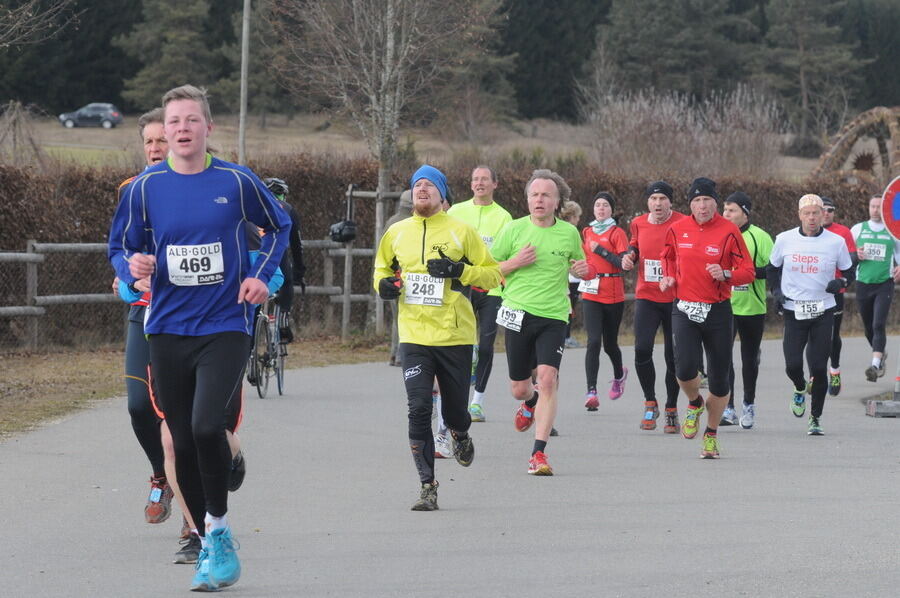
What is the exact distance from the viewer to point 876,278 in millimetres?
18047

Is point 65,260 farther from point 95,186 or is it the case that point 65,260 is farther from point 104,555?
point 104,555

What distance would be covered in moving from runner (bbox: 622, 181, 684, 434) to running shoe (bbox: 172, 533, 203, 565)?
21.4ft

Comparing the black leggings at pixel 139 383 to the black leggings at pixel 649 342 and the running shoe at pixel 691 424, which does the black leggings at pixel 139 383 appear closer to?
the running shoe at pixel 691 424

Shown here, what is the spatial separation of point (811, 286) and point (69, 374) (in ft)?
26.9

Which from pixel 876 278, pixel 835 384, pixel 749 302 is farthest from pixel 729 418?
pixel 876 278

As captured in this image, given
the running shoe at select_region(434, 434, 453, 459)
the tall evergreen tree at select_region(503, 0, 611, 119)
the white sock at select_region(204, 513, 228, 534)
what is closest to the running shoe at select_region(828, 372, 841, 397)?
the running shoe at select_region(434, 434, 453, 459)

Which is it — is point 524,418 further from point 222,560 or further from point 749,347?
point 222,560

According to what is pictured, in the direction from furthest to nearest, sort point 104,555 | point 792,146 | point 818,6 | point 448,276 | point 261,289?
point 818,6, point 792,146, point 448,276, point 104,555, point 261,289

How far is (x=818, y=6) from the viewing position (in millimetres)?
74812

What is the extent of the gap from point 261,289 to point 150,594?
1.39 metres

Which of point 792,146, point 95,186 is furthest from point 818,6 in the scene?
point 95,186

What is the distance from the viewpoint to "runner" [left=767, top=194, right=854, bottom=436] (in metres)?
13.0

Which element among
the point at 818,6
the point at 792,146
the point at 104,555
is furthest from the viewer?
the point at 818,6

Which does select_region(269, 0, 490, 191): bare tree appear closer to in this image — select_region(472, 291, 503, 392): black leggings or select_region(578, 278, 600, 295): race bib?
select_region(578, 278, 600, 295): race bib
